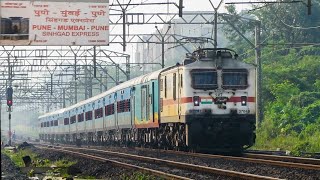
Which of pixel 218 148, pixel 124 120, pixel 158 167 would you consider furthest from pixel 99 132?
pixel 158 167

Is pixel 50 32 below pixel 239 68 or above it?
above

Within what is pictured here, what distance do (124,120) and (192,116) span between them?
46.5ft

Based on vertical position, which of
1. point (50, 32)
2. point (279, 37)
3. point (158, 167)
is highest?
point (279, 37)

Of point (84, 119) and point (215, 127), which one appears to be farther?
point (84, 119)

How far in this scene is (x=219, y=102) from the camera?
23.4 m

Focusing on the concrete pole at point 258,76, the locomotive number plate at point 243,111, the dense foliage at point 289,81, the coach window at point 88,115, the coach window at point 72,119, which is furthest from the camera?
the coach window at point 72,119

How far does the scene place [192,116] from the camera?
76.4ft

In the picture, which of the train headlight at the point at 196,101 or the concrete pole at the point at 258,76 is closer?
the train headlight at the point at 196,101

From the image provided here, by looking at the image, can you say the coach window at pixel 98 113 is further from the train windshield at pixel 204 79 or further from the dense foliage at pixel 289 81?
the train windshield at pixel 204 79

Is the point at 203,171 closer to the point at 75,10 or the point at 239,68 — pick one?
the point at 239,68

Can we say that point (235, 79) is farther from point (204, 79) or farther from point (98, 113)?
point (98, 113)

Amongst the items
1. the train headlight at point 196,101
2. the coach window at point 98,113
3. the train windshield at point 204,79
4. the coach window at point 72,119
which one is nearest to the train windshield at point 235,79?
the train windshield at point 204,79

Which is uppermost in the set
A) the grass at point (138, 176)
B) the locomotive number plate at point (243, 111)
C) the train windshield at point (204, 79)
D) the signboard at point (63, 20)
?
the signboard at point (63, 20)

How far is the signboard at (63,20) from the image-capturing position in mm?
27266
